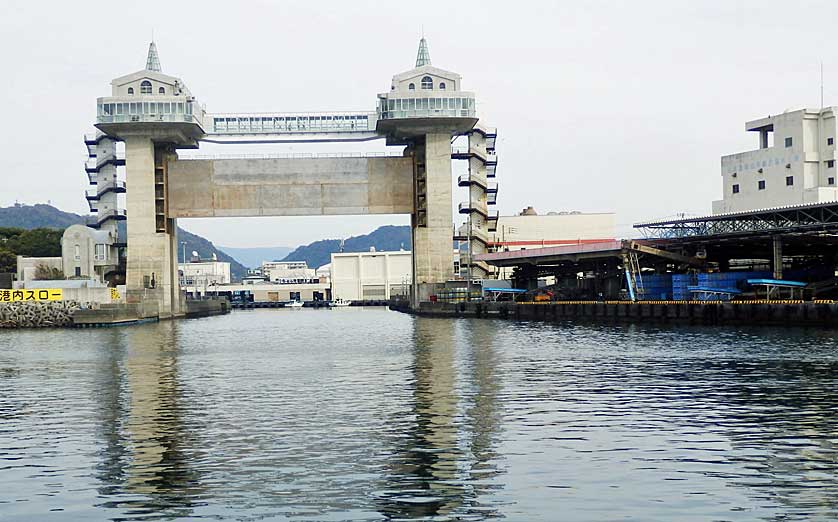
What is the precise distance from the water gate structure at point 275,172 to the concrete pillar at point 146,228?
11cm

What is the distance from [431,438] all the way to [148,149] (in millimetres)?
103543

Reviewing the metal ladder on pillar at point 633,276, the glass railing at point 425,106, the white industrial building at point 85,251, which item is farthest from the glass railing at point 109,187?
the metal ladder on pillar at point 633,276

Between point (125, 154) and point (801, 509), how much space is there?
11415 cm

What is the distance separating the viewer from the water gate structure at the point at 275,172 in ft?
401

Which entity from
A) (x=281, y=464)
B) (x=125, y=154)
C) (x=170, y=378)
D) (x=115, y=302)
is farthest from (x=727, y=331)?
(x=125, y=154)

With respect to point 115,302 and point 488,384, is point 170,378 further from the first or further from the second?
point 115,302

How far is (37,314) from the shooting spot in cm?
10856

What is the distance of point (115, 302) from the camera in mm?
115812

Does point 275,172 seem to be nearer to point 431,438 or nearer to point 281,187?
point 281,187

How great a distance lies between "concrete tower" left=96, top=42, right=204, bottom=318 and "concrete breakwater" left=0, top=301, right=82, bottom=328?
41.8 feet

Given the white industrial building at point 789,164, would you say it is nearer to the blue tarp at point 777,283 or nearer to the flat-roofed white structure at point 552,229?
the blue tarp at point 777,283

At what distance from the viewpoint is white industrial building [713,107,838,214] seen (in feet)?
349

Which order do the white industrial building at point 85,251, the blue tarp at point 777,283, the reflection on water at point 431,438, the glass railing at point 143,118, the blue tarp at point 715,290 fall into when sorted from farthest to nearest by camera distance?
1. the white industrial building at point 85,251
2. the glass railing at point 143,118
3. the blue tarp at point 715,290
4. the blue tarp at point 777,283
5. the reflection on water at point 431,438

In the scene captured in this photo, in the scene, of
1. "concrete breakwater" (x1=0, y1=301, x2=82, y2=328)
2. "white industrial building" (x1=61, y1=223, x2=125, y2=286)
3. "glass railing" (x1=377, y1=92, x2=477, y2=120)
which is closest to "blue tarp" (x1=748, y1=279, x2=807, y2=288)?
"glass railing" (x1=377, y1=92, x2=477, y2=120)
